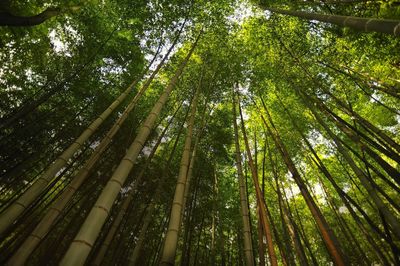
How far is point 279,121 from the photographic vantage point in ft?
24.9

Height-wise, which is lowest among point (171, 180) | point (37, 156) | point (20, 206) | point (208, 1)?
point (20, 206)

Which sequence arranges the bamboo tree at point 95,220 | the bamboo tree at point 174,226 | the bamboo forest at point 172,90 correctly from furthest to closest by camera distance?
the bamboo forest at point 172,90 < the bamboo tree at point 174,226 < the bamboo tree at point 95,220

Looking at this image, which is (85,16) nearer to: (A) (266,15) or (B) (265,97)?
(A) (266,15)

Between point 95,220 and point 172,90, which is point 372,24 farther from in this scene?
point 172,90

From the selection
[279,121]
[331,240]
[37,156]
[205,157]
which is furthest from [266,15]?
[37,156]

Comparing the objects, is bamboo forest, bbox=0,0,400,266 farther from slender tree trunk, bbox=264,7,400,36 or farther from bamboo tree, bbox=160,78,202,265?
slender tree trunk, bbox=264,7,400,36

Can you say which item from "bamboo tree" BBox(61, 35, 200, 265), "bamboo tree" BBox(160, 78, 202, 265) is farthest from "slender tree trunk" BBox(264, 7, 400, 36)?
"bamboo tree" BBox(160, 78, 202, 265)

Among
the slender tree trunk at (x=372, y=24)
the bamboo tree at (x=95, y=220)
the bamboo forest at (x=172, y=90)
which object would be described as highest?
the bamboo forest at (x=172, y=90)

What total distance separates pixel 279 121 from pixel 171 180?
3.55 meters

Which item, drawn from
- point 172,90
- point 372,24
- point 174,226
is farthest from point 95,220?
point 172,90

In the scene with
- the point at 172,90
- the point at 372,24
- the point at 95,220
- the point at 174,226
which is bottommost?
Answer: the point at 95,220

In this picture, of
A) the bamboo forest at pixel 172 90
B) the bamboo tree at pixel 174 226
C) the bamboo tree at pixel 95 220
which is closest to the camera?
the bamboo tree at pixel 95 220

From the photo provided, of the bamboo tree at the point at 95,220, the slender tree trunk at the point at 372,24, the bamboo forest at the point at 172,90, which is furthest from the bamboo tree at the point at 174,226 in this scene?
the slender tree trunk at the point at 372,24

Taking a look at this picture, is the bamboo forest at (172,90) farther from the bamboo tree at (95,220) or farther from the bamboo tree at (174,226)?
the bamboo tree at (95,220)
